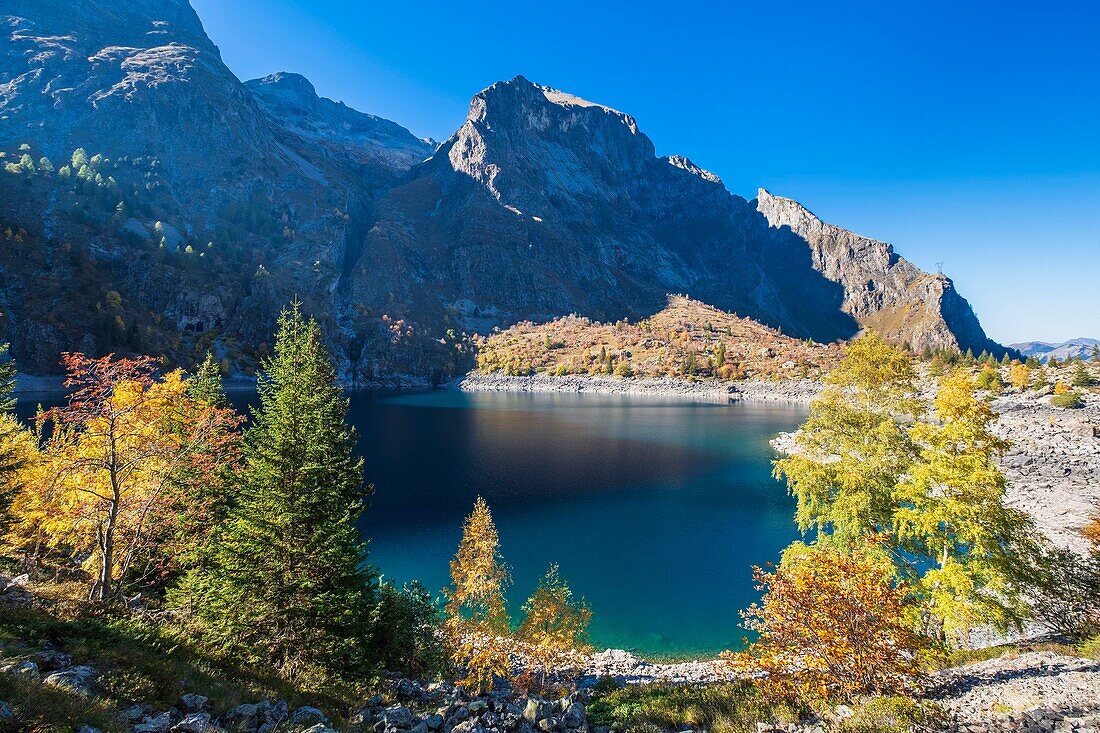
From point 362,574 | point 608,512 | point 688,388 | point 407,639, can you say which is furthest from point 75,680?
point 688,388

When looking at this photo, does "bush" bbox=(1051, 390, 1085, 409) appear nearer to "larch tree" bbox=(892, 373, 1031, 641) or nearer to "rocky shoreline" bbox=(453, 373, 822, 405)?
"rocky shoreline" bbox=(453, 373, 822, 405)

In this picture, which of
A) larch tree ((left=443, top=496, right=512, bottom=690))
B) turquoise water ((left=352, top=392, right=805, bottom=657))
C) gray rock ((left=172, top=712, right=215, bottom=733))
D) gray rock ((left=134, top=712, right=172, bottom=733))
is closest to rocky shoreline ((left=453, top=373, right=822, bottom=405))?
turquoise water ((left=352, top=392, right=805, bottom=657))

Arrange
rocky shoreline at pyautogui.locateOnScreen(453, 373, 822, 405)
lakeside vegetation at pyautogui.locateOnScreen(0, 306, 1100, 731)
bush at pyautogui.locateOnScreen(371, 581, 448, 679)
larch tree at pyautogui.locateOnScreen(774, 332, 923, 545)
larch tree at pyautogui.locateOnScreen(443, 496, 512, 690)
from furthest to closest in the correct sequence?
rocky shoreline at pyautogui.locateOnScreen(453, 373, 822, 405) < larch tree at pyautogui.locateOnScreen(443, 496, 512, 690) < bush at pyautogui.locateOnScreen(371, 581, 448, 679) < larch tree at pyautogui.locateOnScreen(774, 332, 923, 545) < lakeside vegetation at pyautogui.locateOnScreen(0, 306, 1100, 731)

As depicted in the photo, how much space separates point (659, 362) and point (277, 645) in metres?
191

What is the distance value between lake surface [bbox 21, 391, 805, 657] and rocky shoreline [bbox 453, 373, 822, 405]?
56905mm

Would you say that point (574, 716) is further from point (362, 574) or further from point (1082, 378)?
point (1082, 378)

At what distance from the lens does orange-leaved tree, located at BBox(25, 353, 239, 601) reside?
16953mm

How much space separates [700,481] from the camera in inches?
2421

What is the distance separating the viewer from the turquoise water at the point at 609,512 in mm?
31266

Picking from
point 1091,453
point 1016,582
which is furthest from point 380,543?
point 1091,453

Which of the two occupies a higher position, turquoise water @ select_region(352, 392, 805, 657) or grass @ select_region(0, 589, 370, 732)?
grass @ select_region(0, 589, 370, 732)

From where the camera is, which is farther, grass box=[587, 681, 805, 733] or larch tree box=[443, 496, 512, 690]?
larch tree box=[443, 496, 512, 690]

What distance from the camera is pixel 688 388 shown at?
580 ft

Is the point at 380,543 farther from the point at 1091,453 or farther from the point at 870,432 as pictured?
the point at 1091,453
